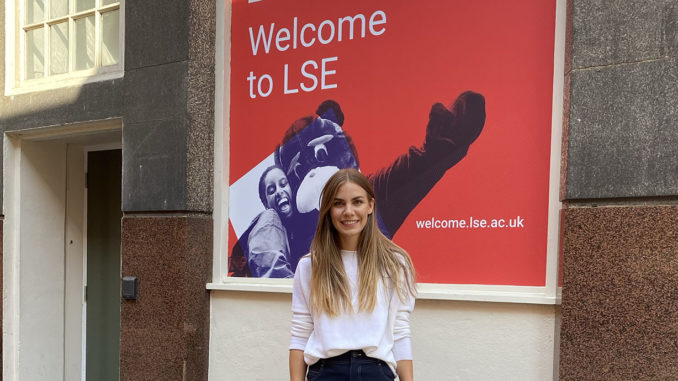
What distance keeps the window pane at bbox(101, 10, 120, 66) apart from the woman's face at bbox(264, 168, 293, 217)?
1.82m

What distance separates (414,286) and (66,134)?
12.5 ft

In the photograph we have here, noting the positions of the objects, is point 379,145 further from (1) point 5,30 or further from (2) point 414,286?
(1) point 5,30

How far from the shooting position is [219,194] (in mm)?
4258

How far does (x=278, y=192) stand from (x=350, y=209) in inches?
69.9

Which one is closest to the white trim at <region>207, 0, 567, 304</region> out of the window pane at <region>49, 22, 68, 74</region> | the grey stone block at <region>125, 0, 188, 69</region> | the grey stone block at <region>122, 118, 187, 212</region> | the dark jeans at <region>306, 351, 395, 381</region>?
the grey stone block at <region>122, 118, 187, 212</region>

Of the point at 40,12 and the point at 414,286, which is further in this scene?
the point at 40,12

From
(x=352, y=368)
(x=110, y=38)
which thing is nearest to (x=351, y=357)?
(x=352, y=368)

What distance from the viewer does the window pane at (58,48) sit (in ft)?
16.5

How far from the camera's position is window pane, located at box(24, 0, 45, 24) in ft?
16.9

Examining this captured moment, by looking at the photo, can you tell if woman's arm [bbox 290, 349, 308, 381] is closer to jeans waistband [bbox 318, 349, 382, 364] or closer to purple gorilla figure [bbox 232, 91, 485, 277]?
jeans waistband [bbox 318, 349, 382, 364]

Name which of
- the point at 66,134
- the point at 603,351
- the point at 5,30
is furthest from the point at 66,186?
the point at 603,351

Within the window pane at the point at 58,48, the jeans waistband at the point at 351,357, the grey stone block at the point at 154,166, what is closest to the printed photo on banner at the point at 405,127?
the grey stone block at the point at 154,166

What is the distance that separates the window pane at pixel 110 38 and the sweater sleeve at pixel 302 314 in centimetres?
317

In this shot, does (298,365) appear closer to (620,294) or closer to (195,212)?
(620,294)
